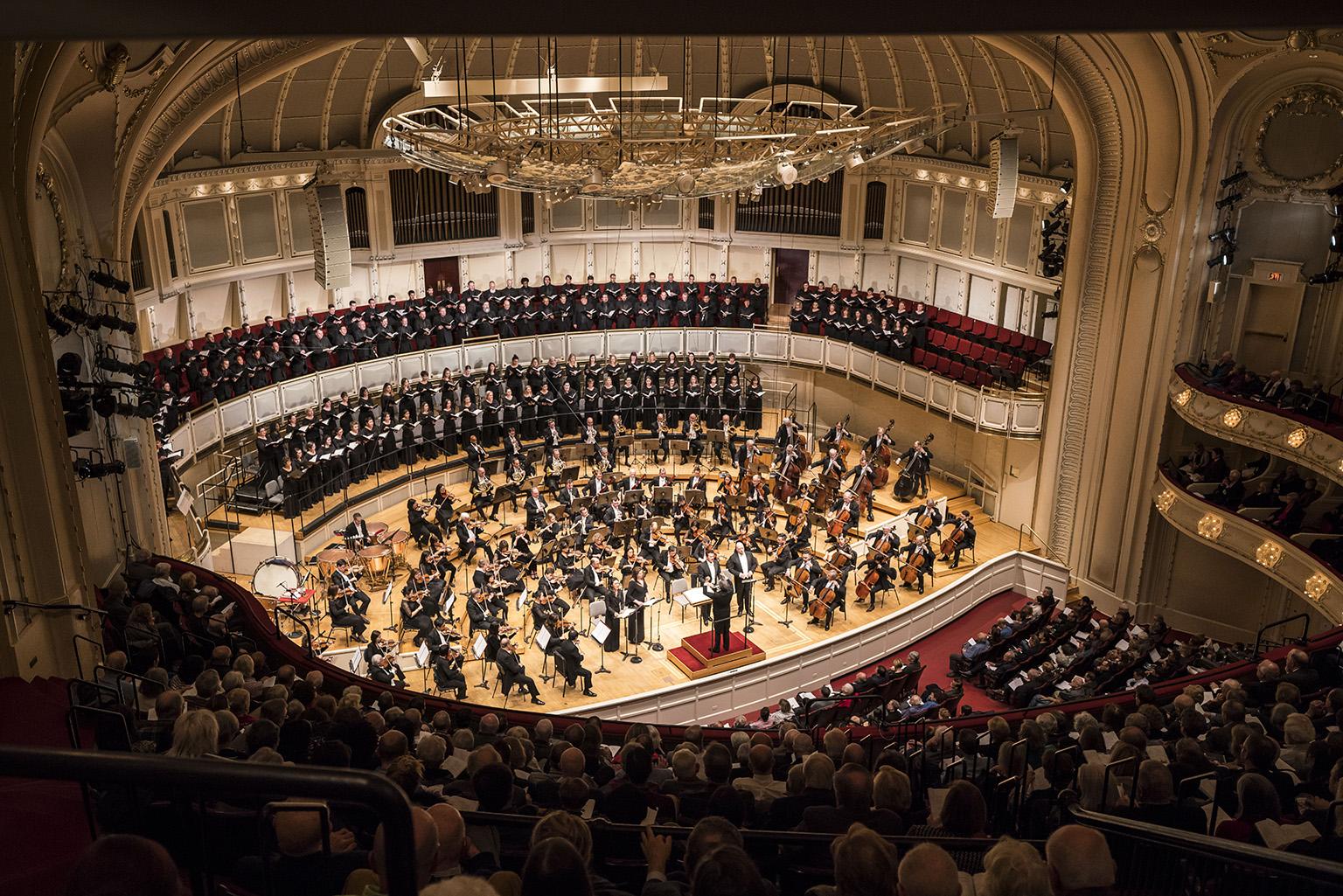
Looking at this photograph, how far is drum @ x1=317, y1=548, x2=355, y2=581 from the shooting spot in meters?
14.9

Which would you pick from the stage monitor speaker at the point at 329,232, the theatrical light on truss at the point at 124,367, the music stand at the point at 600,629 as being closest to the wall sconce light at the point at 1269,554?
the music stand at the point at 600,629

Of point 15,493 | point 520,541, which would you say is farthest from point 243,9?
point 520,541

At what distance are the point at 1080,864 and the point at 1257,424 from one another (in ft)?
39.6

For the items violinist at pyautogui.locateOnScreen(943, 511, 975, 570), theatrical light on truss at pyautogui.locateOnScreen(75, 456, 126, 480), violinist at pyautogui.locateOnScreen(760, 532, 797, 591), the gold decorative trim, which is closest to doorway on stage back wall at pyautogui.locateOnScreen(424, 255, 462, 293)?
violinist at pyautogui.locateOnScreen(760, 532, 797, 591)

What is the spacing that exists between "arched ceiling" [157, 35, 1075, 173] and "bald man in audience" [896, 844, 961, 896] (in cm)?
1584

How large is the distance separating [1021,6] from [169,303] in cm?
1894

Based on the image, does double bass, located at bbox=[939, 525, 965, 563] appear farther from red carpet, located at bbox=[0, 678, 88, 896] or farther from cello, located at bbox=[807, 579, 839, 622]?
red carpet, located at bbox=[0, 678, 88, 896]

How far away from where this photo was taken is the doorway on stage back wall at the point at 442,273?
74.7 feet

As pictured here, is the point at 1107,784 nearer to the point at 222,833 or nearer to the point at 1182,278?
the point at 222,833

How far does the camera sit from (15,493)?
320 inches

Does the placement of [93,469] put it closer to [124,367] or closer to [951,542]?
[124,367]

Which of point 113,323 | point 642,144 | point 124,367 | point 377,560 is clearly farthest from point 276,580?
point 642,144

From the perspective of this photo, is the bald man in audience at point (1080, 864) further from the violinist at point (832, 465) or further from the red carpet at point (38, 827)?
the violinist at point (832, 465)

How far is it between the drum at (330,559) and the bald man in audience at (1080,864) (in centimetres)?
1273
